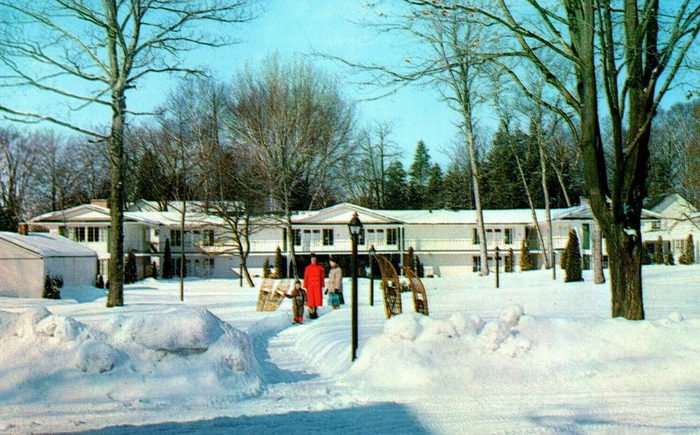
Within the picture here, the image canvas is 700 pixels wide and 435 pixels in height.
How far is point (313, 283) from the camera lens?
703 inches

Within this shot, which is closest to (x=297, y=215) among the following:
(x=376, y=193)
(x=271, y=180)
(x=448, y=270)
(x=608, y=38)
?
(x=271, y=180)

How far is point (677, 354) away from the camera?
8.48m

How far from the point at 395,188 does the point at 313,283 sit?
4922 centimetres

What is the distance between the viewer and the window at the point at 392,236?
165ft

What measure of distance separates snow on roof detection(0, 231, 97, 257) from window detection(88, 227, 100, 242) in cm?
1109

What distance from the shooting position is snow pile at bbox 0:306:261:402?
25.2 feet

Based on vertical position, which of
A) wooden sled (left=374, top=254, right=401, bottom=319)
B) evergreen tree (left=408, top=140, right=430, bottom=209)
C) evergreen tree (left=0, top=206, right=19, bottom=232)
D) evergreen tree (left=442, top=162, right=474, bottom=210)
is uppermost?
evergreen tree (left=408, top=140, right=430, bottom=209)

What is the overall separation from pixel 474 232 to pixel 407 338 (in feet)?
141

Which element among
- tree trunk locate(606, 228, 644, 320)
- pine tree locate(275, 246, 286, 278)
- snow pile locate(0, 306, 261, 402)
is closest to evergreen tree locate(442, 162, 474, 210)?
pine tree locate(275, 246, 286, 278)

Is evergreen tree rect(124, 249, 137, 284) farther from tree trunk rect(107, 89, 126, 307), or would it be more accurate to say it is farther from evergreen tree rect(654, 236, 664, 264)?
evergreen tree rect(654, 236, 664, 264)

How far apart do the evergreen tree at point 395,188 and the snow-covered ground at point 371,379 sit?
56347mm

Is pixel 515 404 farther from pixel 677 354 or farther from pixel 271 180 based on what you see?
pixel 271 180

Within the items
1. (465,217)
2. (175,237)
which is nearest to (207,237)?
(175,237)

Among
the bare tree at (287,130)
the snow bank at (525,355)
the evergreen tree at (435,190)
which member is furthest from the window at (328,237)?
the snow bank at (525,355)
